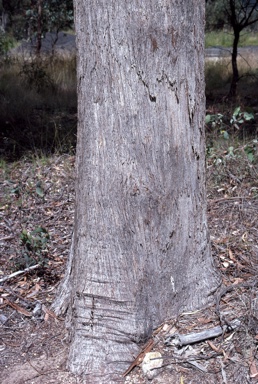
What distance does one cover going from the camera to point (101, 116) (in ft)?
8.86

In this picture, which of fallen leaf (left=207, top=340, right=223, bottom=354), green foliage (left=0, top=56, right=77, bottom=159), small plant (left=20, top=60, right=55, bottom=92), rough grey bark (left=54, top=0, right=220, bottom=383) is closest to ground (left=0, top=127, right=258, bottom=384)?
fallen leaf (left=207, top=340, right=223, bottom=354)

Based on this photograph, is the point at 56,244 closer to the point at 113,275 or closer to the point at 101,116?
the point at 113,275

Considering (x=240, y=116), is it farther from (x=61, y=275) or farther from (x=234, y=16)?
(x=234, y=16)

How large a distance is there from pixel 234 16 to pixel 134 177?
7133mm

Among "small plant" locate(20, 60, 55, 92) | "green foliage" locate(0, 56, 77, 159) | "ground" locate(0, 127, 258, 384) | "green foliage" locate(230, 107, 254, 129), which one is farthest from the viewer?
"small plant" locate(20, 60, 55, 92)

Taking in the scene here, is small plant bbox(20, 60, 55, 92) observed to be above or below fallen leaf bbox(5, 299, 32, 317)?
below

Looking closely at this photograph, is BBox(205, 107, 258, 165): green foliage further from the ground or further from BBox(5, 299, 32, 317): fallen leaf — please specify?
BBox(5, 299, 32, 317): fallen leaf

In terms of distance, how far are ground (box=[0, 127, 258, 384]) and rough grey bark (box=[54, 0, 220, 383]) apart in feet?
0.57

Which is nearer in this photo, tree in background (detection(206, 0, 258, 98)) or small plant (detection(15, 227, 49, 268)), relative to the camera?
small plant (detection(15, 227, 49, 268))

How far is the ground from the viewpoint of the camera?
114 inches

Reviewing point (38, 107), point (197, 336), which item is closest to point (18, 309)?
point (197, 336)

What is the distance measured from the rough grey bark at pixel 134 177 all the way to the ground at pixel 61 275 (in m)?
0.17

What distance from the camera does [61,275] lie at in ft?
12.8

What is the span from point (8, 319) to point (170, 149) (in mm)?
1471
